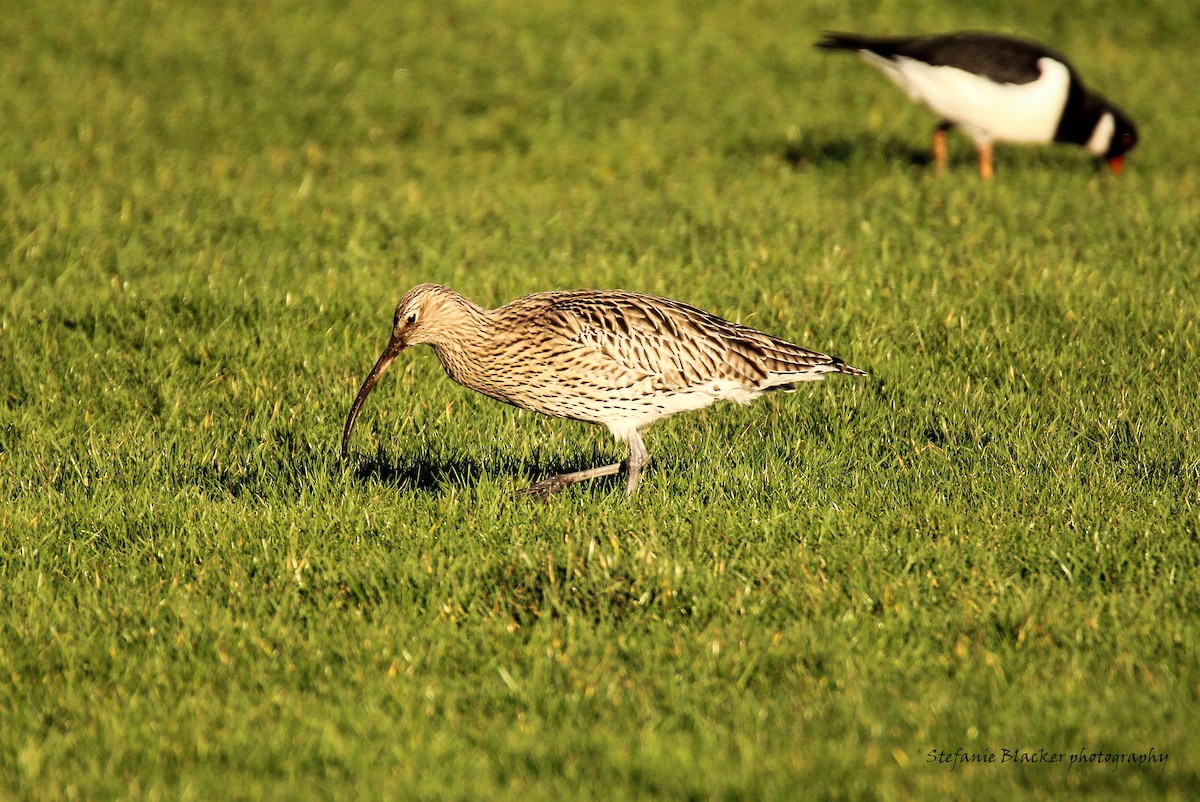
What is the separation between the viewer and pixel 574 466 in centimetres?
824

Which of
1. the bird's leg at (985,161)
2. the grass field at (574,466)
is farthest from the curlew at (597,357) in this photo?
the bird's leg at (985,161)

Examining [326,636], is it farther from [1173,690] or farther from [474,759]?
[1173,690]

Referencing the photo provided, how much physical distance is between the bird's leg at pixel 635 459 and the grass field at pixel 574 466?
0.15 m

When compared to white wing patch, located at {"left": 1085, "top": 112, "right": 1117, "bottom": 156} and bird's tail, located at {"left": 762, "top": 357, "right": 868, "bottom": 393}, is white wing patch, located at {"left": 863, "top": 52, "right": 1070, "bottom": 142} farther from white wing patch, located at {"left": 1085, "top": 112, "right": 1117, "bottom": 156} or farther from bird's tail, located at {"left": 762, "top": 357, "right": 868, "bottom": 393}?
bird's tail, located at {"left": 762, "top": 357, "right": 868, "bottom": 393}

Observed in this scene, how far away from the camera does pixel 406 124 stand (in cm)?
1636

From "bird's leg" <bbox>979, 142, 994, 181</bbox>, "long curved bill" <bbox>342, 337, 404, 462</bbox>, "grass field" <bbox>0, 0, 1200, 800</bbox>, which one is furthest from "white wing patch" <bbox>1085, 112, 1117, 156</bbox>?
"long curved bill" <bbox>342, 337, 404, 462</bbox>

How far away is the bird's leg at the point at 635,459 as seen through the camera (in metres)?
7.43

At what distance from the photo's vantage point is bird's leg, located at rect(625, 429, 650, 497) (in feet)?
24.4

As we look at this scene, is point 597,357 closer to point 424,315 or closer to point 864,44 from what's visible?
point 424,315

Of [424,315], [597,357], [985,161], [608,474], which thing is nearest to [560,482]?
[608,474]

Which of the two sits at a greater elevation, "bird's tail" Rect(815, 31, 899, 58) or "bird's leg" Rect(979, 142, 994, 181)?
"bird's tail" Rect(815, 31, 899, 58)

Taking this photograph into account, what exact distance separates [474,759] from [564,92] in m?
13.4

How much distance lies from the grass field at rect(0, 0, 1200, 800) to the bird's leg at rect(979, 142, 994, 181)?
224 millimetres

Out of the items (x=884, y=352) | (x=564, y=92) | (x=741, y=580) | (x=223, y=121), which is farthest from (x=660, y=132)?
(x=741, y=580)
